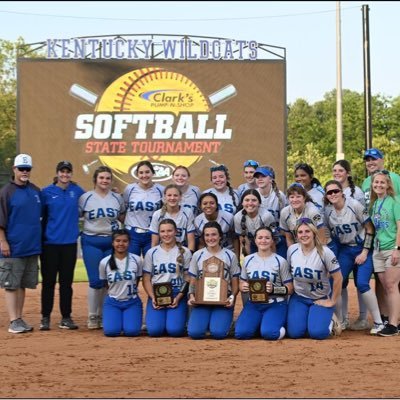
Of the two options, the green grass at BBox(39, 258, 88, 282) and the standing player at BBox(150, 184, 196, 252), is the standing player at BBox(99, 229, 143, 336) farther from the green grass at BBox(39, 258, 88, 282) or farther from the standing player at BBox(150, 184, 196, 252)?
the green grass at BBox(39, 258, 88, 282)

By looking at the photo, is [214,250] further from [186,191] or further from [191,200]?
[186,191]

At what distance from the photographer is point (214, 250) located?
8773mm

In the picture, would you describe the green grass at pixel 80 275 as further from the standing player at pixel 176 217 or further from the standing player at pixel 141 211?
the standing player at pixel 176 217

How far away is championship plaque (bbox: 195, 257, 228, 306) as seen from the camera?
8633mm

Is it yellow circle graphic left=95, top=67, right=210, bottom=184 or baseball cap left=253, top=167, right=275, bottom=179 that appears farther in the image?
yellow circle graphic left=95, top=67, right=210, bottom=184

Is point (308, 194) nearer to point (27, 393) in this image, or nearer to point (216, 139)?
point (27, 393)

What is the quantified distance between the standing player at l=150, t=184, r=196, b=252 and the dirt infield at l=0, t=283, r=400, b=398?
108 centimetres

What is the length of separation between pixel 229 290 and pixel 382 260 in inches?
62.3

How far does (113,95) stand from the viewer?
20359mm

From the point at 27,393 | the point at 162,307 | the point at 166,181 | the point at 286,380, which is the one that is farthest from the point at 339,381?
the point at 166,181

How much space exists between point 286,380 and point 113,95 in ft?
48.1

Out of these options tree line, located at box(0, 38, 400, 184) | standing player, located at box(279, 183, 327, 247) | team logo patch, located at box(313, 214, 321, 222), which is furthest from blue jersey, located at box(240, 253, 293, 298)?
tree line, located at box(0, 38, 400, 184)

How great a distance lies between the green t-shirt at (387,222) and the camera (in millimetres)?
8859

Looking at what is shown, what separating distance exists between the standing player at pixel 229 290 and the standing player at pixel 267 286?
12 cm
